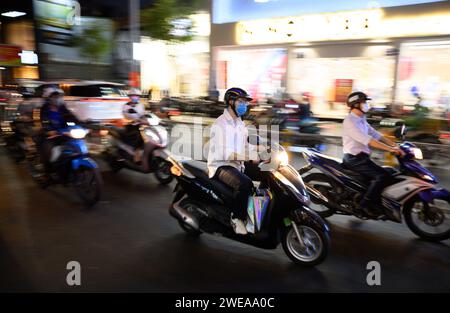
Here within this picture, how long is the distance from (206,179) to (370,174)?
7.02 ft

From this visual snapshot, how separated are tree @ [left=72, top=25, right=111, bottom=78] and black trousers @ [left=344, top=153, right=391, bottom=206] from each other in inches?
934

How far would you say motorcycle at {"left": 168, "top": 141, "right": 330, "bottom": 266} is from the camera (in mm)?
4105

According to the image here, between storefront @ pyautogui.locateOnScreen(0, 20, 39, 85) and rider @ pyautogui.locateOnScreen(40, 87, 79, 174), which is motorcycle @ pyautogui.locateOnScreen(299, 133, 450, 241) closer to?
rider @ pyautogui.locateOnScreen(40, 87, 79, 174)

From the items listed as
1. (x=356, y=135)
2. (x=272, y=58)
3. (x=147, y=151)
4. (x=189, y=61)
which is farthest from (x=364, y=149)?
(x=189, y=61)

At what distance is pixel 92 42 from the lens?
26.1 metres

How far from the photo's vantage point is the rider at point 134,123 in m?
7.85

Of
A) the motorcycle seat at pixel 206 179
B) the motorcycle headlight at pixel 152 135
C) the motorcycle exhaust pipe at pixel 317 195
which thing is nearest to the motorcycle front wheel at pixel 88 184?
the motorcycle headlight at pixel 152 135

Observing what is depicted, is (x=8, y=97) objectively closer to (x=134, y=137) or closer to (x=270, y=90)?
(x=134, y=137)

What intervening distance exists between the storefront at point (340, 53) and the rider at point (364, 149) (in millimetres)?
10913

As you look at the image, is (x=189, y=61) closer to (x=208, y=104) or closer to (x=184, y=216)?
(x=208, y=104)

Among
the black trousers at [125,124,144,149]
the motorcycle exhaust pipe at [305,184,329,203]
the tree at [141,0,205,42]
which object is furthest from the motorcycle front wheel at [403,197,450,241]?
the tree at [141,0,205,42]

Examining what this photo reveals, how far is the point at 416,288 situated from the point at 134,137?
576 centimetres
